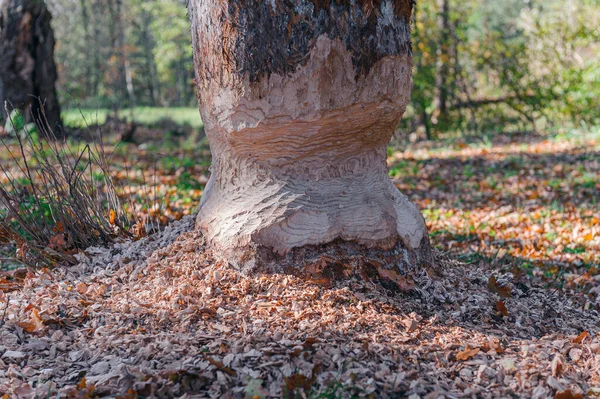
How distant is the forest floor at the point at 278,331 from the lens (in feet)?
6.82

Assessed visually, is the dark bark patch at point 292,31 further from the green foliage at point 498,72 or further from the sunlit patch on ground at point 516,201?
the green foliage at point 498,72

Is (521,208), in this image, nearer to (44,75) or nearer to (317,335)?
(317,335)

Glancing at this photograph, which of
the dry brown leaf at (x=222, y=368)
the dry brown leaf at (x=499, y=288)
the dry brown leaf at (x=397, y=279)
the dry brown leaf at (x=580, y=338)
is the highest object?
the dry brown leaf at (x=397, y=279)

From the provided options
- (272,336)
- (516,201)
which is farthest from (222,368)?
(516,201)

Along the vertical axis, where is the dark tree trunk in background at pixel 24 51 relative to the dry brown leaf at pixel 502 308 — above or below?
above

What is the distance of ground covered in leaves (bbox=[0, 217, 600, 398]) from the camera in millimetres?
2070

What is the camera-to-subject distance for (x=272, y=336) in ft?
7.66

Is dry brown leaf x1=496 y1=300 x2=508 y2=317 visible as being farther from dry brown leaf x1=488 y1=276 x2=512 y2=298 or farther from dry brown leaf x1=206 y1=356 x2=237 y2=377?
dry brown leaf x1=206 y1=356 x2=237 y2=377

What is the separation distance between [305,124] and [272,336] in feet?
Answer: 3.45

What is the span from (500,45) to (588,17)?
2127 millimetres

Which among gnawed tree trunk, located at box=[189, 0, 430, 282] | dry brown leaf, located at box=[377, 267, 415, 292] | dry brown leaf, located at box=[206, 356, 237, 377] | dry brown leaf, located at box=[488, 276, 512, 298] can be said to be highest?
gnawed tree trunk, located at box=[189, 0, 430, 282]

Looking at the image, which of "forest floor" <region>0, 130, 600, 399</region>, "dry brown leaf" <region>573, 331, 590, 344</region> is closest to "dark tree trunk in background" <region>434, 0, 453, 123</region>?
"forest floor" <region>0, 130, 600, 399</region>

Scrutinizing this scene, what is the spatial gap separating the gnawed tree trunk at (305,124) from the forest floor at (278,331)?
0.70ft

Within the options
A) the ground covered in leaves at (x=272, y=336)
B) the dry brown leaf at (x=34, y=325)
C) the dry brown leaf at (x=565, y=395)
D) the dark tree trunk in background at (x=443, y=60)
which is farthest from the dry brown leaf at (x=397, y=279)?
the dark tree trunk in background at (x=443, y=60)
